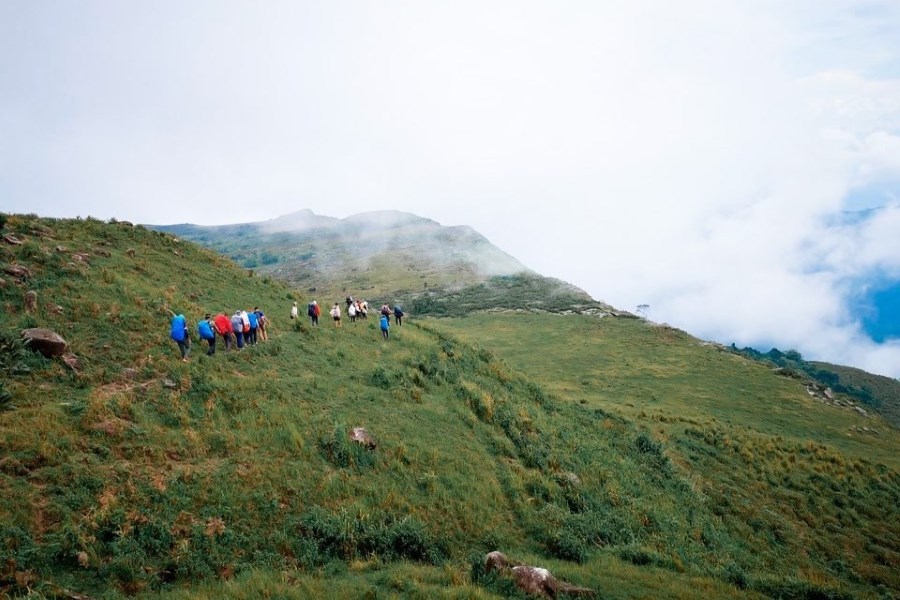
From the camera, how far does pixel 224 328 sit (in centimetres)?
1931

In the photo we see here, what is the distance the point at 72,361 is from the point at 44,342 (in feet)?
3.19

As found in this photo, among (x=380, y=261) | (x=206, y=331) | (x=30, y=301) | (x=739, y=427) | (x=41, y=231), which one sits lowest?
(x=739, y=427)

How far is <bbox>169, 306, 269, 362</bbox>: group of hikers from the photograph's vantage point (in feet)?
55.4

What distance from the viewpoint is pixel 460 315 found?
7838 cm

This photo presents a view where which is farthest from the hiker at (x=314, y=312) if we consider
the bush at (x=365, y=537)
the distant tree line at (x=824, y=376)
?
the distant tree line at (x=824, y=376)

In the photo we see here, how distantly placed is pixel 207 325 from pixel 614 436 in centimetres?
2097

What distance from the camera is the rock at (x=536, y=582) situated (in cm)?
1051

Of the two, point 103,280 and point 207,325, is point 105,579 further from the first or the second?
point 103,280

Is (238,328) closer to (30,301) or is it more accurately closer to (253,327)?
(253,327)

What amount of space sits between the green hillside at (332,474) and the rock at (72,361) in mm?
197

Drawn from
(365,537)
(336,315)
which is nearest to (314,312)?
(336,315)

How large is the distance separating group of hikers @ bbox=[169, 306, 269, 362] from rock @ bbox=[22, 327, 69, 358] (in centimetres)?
313

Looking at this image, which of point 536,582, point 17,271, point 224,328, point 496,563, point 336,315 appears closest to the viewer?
point 536,582

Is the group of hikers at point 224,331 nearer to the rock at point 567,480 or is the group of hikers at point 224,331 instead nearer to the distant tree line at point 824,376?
the rock at point 567,480
